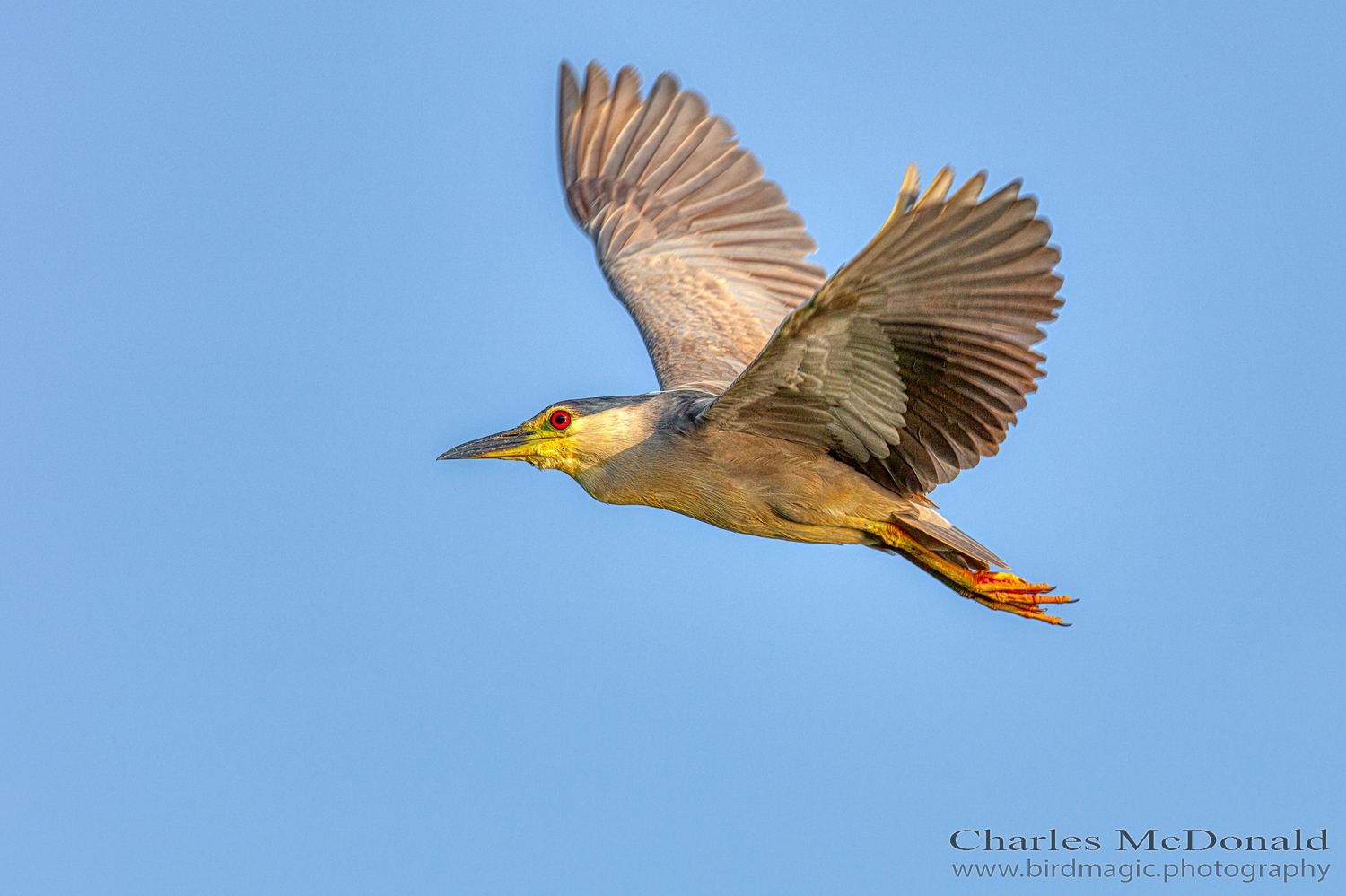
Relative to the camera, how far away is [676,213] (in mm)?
10117

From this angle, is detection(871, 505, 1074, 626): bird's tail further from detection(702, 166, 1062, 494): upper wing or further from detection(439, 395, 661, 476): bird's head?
detection(439, 395, 661, 476): bird's head

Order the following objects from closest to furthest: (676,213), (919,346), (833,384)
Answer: (919,346), (833,384), (676,213)

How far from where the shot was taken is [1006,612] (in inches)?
311

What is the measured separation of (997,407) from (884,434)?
1.79ft

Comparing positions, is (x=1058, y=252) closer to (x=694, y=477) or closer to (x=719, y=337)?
(x=694, y=477)

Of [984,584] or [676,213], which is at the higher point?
[676,213]

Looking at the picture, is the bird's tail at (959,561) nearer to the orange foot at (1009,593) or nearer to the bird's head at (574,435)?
the orange foot at (1009,593)

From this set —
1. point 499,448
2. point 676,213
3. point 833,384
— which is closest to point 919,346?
point 833,384

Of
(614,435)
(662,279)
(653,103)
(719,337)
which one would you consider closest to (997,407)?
(614,435)

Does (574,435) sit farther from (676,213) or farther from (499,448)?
(676,213)

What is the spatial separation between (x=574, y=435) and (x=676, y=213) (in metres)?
2.83

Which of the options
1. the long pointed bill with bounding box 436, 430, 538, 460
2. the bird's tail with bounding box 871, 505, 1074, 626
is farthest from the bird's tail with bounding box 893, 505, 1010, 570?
the long pointed bill with bounding box 436, 430, 538, 460

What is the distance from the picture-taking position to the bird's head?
25.0 ft

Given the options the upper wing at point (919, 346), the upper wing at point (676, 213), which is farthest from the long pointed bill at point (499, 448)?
the upper wing at point (676, 213)
